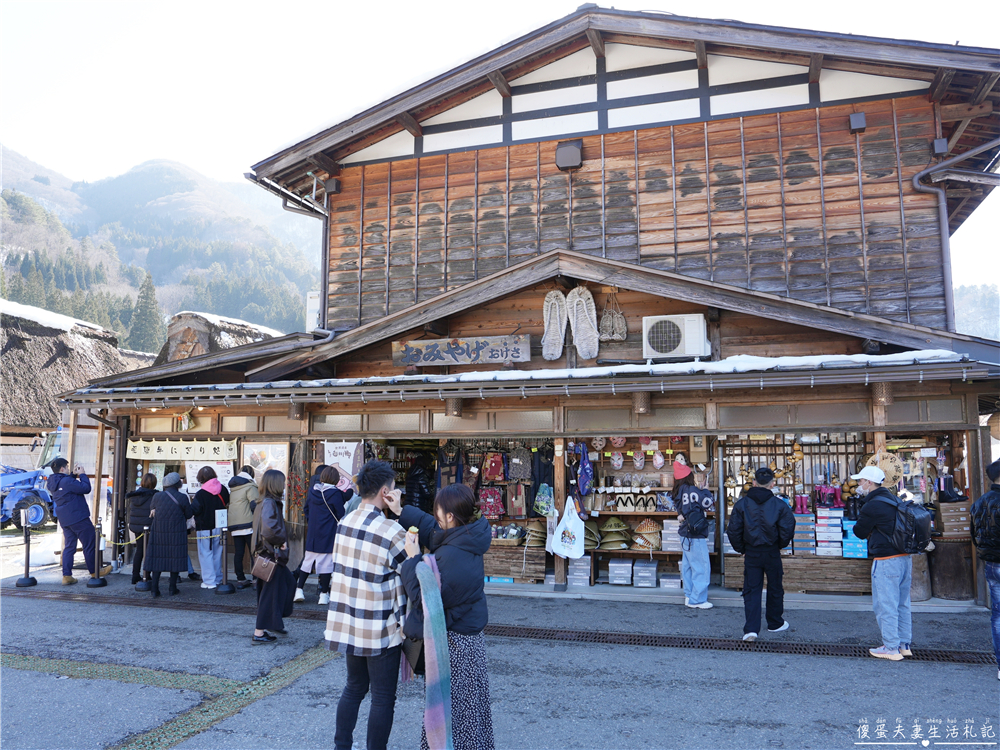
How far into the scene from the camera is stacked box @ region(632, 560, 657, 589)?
9930 millimetres

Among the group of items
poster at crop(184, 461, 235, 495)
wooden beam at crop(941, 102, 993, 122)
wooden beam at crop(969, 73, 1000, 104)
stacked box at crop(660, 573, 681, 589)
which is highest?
wooden beam at crop(969, 73, 1000, 104)

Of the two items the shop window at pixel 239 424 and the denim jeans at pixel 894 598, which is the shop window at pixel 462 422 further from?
the denim jeans at pixel 894 598

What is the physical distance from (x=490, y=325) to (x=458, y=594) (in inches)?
317

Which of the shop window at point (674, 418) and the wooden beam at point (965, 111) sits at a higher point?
the wooden beam at point (965, 111)

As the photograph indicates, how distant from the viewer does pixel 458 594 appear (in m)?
3.89

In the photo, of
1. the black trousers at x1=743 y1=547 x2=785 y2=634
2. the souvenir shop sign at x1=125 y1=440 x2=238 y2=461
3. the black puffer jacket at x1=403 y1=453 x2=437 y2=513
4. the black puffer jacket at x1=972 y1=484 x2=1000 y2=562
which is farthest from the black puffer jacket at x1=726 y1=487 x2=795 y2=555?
the souvenir shop sign at x1=125 y1=440 x2=238 y2=461

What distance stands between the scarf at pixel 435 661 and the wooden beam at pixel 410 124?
10.1m

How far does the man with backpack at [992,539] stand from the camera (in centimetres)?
585

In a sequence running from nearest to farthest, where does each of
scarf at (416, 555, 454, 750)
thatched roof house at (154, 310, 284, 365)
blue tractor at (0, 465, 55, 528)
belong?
scarf at (416, 555, 454, 750)
blue tractor at (0, 465, 55, 528)
thatched roof house at (154, 310, 284, 365)

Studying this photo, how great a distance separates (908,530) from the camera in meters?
6.40

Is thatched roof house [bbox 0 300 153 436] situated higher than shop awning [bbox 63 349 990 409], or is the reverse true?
thatched roof house [bbox 0 300 153 436]

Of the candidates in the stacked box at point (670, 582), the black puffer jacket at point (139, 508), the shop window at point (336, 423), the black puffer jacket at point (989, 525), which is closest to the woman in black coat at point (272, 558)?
the shop window at point (336, 423)

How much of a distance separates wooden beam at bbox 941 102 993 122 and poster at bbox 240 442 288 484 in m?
11.9

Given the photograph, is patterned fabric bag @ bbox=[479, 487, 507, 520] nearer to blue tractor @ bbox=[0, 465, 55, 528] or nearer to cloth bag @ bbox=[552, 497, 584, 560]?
cloth bag @ bbox=[552, 497, 584, 560]
